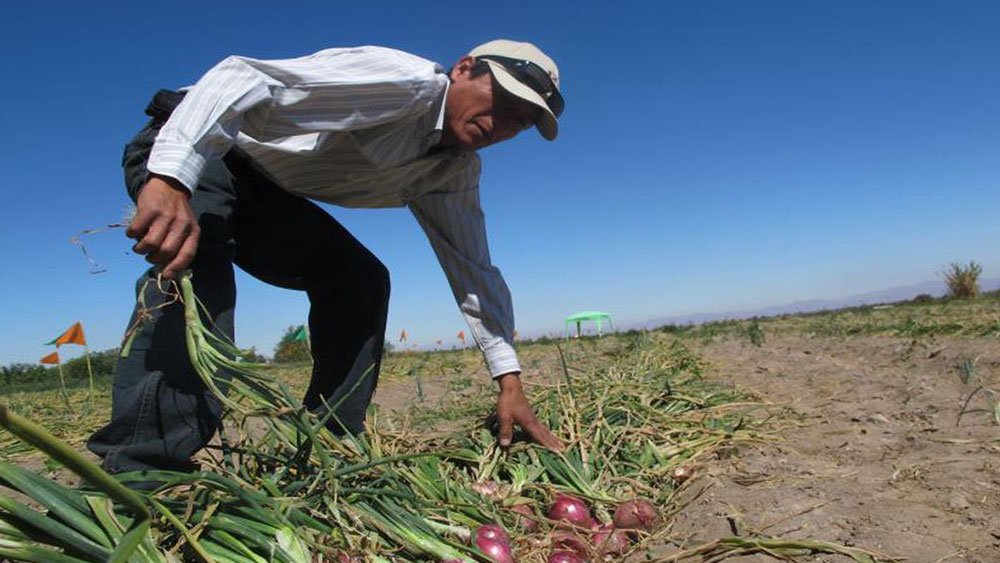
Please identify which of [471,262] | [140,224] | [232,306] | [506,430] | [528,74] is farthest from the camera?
[471,262]

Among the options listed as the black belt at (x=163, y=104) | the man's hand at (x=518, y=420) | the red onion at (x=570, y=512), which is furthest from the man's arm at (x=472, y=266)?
the black belt at (x=163, y=104)

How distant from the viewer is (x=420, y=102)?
1958 millimetres

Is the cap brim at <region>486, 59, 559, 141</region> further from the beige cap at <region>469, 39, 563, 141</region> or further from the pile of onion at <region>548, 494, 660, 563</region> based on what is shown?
the pile of onion at <region>548, 494, 660, 563</region>

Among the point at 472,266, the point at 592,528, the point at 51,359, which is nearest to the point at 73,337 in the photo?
the point at 51,359

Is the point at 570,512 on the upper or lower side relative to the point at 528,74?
lower

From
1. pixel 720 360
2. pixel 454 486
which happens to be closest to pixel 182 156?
pixel 454 486

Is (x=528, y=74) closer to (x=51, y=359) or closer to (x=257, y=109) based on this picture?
(x=257, y=109)

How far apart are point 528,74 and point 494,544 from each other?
1245 mm

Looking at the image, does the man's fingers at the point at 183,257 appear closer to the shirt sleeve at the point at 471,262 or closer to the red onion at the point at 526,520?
the red onion at the point at 526,520

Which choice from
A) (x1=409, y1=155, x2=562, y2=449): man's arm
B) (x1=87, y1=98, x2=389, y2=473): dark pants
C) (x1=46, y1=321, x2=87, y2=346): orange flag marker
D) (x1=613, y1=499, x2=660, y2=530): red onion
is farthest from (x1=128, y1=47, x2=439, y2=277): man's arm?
(x1=46, y1=321, x2=87, y2=346): orange flag marker

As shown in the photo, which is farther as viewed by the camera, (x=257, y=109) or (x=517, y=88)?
(x=517, y=88)

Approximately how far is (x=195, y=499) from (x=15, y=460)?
2.46 meters

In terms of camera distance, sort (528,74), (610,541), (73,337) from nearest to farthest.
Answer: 1. (610,541)
2. (528,74)
3. (73,337)

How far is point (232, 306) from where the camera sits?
190 cm
